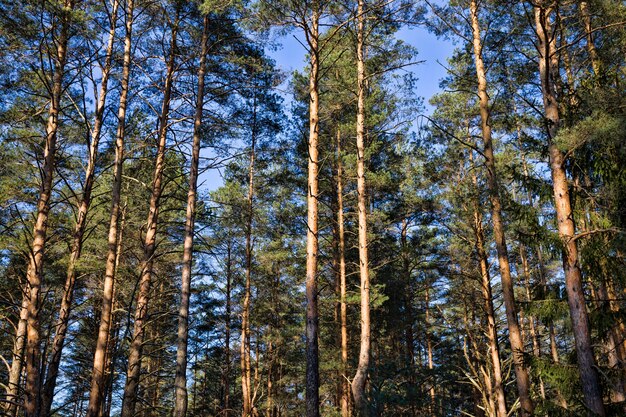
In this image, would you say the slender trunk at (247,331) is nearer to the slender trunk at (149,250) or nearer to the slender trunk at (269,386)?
the slender trunk at (269,386)

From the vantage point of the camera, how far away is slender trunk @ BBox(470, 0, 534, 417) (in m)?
8.24

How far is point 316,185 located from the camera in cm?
865

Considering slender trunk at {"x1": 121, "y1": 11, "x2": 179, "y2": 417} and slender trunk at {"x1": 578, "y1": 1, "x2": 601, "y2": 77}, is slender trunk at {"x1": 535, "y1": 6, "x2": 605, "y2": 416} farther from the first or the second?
slender trunk at {"x1": 121, "y1": 11, "x2": 179, "y2": 417}

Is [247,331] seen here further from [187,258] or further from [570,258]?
[570,258]

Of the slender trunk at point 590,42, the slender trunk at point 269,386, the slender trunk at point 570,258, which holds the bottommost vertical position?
the slender trunk at point 269,386

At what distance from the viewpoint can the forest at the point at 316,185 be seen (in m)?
7.32

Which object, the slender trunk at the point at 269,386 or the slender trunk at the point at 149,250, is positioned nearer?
the slender trunk at the point at 149,250

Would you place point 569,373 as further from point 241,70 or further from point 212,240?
point 212,240

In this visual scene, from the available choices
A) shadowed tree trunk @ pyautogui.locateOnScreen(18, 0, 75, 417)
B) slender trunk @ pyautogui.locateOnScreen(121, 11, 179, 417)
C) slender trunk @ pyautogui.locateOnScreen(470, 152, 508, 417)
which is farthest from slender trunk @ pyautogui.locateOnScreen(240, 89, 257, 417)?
slender trunk @ pyautogui.locateOnScreen(470, 152, 508, 417)

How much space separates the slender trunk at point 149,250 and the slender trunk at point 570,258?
25.8 ft

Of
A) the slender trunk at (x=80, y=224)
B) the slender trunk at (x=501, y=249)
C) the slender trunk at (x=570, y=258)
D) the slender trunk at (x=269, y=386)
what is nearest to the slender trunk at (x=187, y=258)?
the slender trunk at (x=80, y=224)

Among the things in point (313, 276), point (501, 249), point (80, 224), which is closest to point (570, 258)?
point (501, 249)

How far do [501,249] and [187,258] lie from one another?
7.08 meters

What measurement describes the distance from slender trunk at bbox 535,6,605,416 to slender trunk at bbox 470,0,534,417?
1.51 meters
